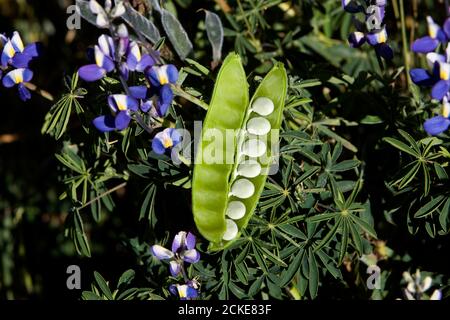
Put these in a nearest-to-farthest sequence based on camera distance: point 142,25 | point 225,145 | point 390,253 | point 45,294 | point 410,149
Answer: point 225,145 → point 410,149 → point 142,25 → point 390,253 → point 45,294

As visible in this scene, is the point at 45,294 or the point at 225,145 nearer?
the point at 225,145

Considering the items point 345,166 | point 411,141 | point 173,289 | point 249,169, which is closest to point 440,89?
point 411,141

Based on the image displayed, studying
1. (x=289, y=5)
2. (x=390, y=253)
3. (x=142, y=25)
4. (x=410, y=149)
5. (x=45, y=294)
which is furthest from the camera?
(x=45, y=294)

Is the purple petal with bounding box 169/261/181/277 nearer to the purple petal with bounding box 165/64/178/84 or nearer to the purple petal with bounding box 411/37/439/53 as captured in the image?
the purple petal with bounding box 165/64/178/84

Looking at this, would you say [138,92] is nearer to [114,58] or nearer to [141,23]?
[114,58]

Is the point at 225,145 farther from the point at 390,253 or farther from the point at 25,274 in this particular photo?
the point at 25,274

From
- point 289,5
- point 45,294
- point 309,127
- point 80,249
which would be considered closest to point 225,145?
point 309,127

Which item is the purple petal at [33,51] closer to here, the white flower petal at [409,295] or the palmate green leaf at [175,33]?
the palmate green leaf at [175,33]
